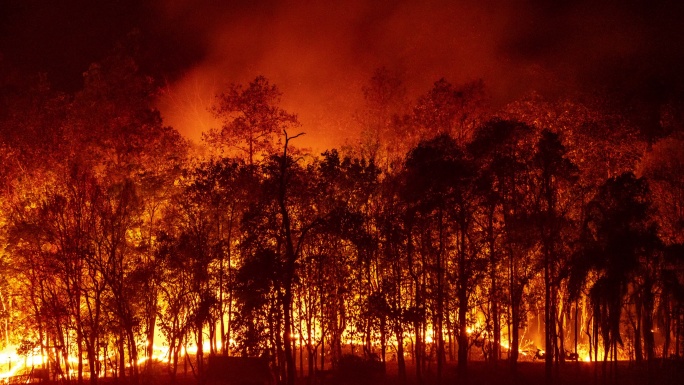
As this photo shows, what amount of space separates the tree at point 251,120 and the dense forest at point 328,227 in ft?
0.21

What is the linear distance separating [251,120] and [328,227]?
276 inches

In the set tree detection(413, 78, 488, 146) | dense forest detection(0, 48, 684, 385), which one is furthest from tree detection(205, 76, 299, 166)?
tree detection(413, 78, 488, 146)

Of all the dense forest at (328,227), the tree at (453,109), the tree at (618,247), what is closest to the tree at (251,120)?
the dense forest at (328,227)

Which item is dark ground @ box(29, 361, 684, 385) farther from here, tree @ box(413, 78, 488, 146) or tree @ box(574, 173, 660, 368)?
tree @ box(413, 78, 488, 146)

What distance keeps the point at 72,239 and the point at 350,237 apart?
33.4 feet

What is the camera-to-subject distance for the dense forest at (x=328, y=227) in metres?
21.6

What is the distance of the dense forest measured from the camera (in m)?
21.6

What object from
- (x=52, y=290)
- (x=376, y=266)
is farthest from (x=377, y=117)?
(x=52, y=290)

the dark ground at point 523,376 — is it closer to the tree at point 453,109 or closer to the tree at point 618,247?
the tree at point 618,247

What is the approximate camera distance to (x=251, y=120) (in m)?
26.1

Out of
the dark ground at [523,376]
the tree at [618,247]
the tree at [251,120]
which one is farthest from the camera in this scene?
the tree at [251,120]

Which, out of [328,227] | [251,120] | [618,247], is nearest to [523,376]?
Result: [618,247]

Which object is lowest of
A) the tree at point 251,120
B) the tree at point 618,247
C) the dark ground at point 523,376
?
the dark ground at point 523,376

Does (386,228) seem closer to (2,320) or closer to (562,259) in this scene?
(562,259)
